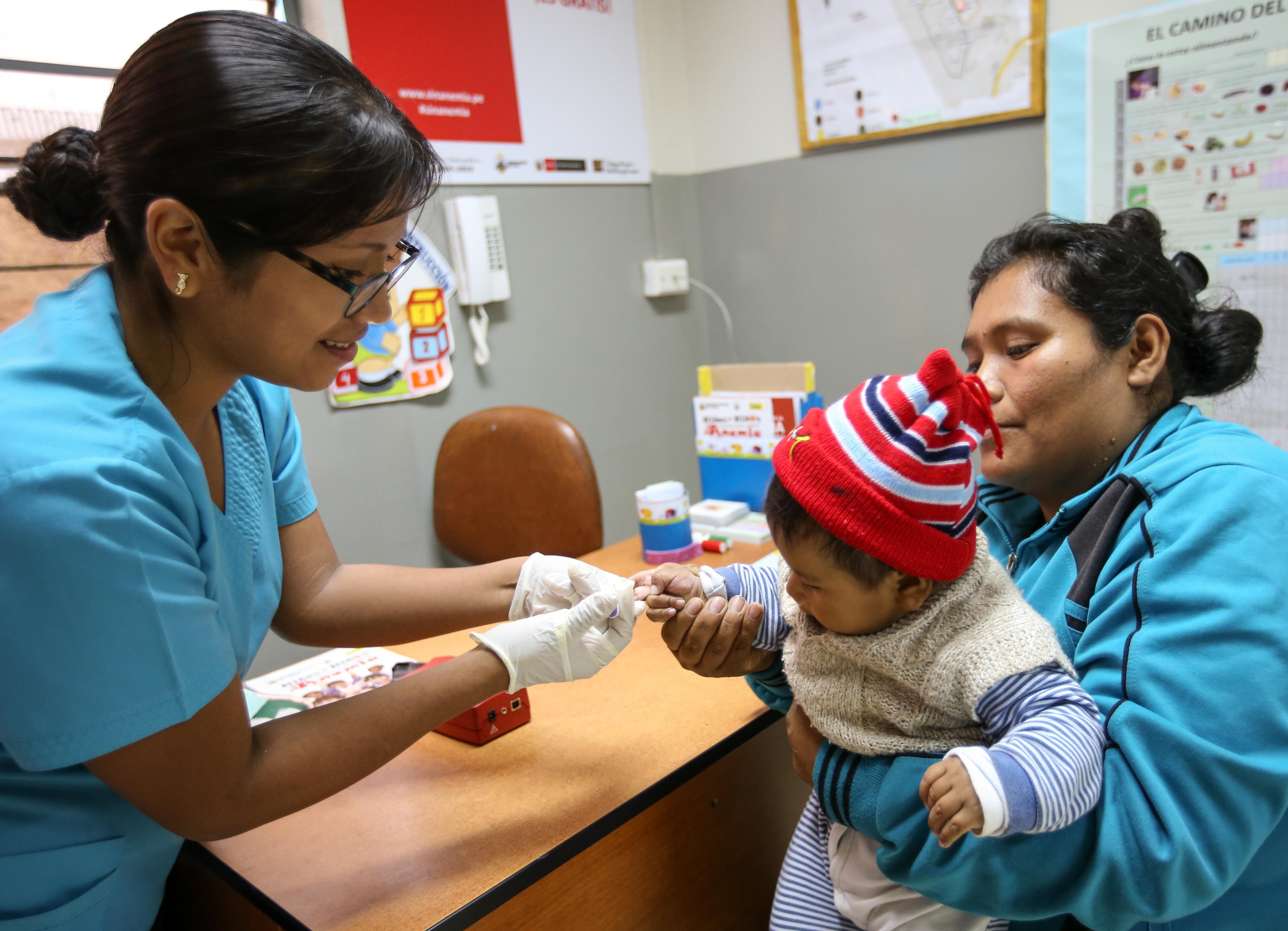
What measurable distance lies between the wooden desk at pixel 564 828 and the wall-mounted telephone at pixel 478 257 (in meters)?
1.52

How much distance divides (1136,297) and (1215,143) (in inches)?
58.0

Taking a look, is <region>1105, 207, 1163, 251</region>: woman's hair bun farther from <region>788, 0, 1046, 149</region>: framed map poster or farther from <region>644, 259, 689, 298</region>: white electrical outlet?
<region>644, 259, 689, 298</region>: white electrical outlet

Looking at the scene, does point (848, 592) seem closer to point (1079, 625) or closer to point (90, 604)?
point (1079, 625)

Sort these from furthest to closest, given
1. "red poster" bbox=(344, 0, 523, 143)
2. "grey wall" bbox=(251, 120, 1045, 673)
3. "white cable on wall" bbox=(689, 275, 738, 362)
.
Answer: "white cable on wall" bbox=(689, 275, 738, 362) → "grey wall" bbox=(251, 120, 1045, 673) → "red poster" bbox=(344, 0, 523, 143)

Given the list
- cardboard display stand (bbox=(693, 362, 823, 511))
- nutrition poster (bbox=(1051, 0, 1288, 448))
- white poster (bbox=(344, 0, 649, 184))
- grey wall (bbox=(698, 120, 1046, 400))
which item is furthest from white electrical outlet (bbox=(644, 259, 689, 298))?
nutrition poster (bbox=(1051, 0, 1288, 448))

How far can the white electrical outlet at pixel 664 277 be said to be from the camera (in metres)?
3.26

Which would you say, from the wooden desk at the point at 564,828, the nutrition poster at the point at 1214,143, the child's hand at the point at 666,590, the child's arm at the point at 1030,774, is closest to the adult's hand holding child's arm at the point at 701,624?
the child's hand at the point at 666,590

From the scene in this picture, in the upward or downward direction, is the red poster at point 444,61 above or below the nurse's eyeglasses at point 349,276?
above

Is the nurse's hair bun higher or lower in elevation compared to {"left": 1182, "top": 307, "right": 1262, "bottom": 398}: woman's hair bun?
higher

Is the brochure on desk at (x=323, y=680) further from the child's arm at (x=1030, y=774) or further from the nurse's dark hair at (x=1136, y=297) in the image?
the nurse's dark hair at (x=1136, y=297)

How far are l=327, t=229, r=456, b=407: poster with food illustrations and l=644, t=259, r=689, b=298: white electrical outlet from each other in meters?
0.88

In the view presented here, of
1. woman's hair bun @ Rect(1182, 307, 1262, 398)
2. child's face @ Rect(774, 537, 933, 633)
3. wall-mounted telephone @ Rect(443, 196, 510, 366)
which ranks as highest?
wall-mounted telephone @ Rect(443, 196, 510, 366)

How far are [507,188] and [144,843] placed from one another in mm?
2267

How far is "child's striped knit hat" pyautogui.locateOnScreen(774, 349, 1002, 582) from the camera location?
2.93 feet
